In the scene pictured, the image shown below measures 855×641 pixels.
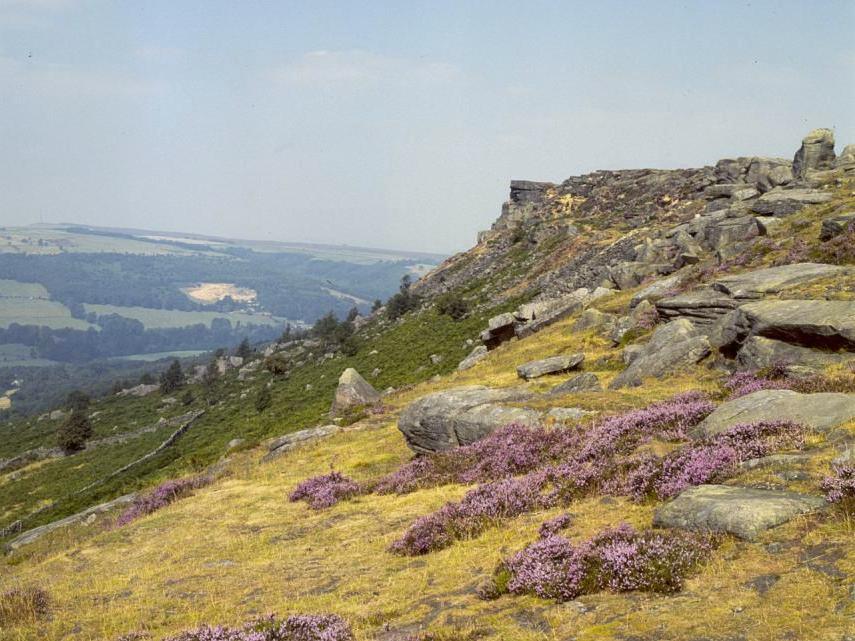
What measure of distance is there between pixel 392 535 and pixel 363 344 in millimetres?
81215

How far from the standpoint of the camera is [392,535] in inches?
618

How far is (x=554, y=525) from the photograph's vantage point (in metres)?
12.4

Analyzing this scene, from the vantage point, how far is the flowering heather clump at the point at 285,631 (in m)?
9.76

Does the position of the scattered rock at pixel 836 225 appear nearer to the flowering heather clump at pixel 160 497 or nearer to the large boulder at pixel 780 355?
the large boulder at pixel 780 355

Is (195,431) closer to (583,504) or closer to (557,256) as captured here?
(557,256)

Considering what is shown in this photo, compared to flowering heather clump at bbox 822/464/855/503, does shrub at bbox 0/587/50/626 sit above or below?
below

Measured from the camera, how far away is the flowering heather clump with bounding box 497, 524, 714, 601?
8914 millimetres

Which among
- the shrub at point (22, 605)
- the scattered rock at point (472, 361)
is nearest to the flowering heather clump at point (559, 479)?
the shrub at point (22, 605)

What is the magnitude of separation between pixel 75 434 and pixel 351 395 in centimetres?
7262

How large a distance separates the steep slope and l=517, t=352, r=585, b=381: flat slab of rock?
749 mm

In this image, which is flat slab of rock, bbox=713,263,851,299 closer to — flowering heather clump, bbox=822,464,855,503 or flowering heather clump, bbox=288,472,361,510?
flowering heather clump, bbox=822,464,855,503

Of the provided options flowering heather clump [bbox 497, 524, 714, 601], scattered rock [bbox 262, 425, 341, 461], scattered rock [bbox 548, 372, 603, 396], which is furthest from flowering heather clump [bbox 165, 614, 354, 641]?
scattered rock [bbox 262, 425, 341, 461]

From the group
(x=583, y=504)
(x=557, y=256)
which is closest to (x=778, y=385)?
(x=583, y=504)

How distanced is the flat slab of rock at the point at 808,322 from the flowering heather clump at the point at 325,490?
1621cm
